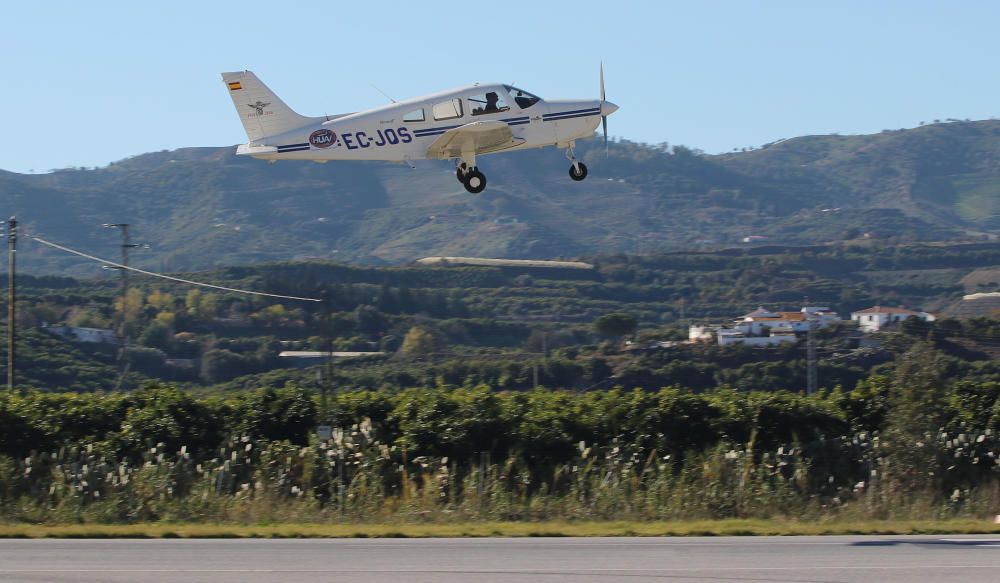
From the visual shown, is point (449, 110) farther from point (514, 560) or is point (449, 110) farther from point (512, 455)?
point (514, 560)

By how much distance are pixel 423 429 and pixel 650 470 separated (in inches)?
175

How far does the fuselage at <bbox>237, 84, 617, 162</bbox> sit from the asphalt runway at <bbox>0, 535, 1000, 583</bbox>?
30.2 feet

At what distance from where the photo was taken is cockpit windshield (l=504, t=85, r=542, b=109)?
2594 cm

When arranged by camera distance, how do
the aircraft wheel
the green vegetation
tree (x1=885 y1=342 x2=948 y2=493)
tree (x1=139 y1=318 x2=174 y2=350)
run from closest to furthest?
1. the green vegetation
2. tree (x1=885 y1=342 x2=948 y2=493)
3. the aircraft wheel
4. tree (x1=139 y1=318 x2=174 y2=350)

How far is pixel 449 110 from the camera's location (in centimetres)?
2544

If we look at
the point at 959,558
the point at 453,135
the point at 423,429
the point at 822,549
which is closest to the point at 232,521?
the point at 423,429

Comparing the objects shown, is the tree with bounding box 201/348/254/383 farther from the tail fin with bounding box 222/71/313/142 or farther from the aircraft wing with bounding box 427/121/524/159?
the aircraft wing with bounding box 427/121/524/159

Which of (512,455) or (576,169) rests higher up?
(576,169)

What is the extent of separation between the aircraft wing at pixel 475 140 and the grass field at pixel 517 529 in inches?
309

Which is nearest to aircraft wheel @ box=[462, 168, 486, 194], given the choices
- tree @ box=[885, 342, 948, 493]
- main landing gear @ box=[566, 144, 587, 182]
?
main landing gear @ box=[566, 144, 587, 182]

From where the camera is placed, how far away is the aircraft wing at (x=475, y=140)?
82.7 feet

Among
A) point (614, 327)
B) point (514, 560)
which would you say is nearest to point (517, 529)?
point (514, 560)

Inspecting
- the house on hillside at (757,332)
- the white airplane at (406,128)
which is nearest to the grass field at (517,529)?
the white airplane at (406,128)

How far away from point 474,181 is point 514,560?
11229 mm
